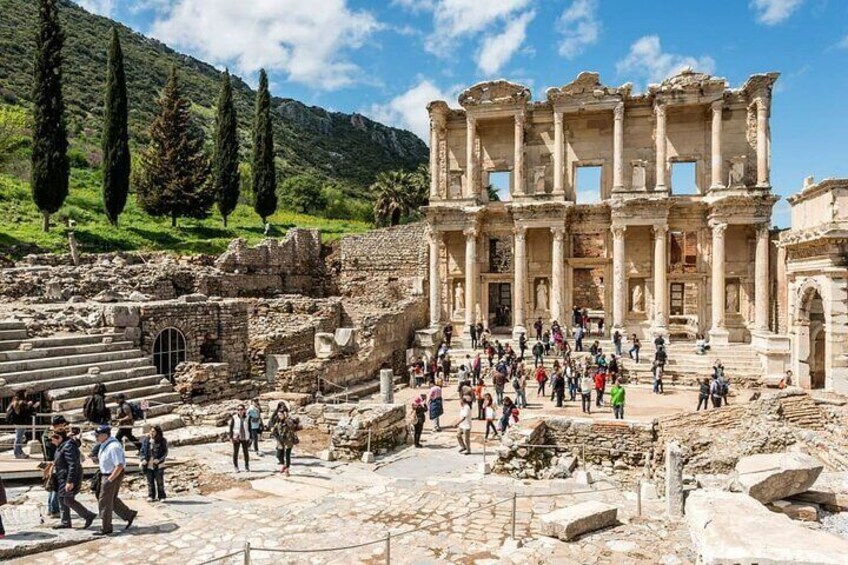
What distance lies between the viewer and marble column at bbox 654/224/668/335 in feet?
99.4

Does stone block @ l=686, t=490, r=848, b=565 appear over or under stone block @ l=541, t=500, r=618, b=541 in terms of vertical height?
over

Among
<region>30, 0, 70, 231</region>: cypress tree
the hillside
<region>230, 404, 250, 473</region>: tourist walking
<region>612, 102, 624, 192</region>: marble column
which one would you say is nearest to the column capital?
<region>612, 102, 624, 192</region>: marble column

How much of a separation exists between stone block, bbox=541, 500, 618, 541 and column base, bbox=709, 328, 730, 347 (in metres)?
21.3

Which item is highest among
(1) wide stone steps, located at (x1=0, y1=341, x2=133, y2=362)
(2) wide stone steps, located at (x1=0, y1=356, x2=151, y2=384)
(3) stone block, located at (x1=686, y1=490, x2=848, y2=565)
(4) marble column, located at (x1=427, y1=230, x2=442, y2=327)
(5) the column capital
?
(5) the column capital

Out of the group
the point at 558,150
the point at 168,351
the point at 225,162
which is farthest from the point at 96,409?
the point at 225,162

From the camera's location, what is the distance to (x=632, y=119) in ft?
107

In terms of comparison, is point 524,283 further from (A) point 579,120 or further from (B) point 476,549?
(B) point 476,549

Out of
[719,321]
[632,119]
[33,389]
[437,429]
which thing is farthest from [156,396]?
[632,119]

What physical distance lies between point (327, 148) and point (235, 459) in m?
88.5

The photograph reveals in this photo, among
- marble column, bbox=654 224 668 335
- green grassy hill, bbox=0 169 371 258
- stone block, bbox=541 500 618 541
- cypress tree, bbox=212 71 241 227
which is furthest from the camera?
cypress tree, bbox=212 71 241 227

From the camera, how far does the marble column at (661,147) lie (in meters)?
30.7

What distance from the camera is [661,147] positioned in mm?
30828

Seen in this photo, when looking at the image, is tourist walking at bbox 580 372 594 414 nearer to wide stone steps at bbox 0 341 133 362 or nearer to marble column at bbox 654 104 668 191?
wide stone steps at bbox 0 341 133 362

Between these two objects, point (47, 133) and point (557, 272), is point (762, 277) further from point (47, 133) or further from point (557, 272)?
point (47, 133)
